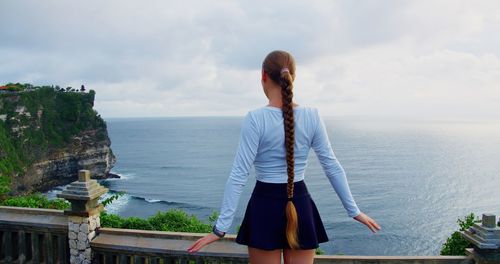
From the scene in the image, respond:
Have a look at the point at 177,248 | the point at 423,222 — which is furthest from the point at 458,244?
the point at 423,222

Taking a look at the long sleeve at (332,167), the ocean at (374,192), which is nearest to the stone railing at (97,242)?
the long sleeve at (332,167)

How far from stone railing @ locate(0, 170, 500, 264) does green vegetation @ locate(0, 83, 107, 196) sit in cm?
5928

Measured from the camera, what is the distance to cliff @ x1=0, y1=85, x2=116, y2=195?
2490 inches

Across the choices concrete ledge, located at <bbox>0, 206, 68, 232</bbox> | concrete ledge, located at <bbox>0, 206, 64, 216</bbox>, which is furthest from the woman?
concrete ledge, located at <bbox>0, 206, 64, 216</bbox>

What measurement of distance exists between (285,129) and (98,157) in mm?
83523

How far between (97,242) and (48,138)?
2960 inches

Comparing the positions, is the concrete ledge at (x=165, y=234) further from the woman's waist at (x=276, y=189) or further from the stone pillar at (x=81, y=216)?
the woman's waist at (x=276, y=189)

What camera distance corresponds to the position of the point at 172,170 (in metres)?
92.4

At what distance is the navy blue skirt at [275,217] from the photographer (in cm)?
286

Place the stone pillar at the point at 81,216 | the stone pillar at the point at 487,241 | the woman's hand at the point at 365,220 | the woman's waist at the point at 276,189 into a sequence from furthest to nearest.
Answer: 1. the stone pillar at the point at 81,216
2. the stone pillar at the point at 487,241
3. the woman's hand at the point at 365,220
4. the woman's waist at the point at 276,189

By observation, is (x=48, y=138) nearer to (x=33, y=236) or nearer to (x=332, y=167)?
(x=33, y=236)

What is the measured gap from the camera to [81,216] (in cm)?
554

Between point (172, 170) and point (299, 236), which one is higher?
point (299, 236)

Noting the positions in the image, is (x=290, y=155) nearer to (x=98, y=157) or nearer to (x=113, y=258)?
(x=113, y=258)
